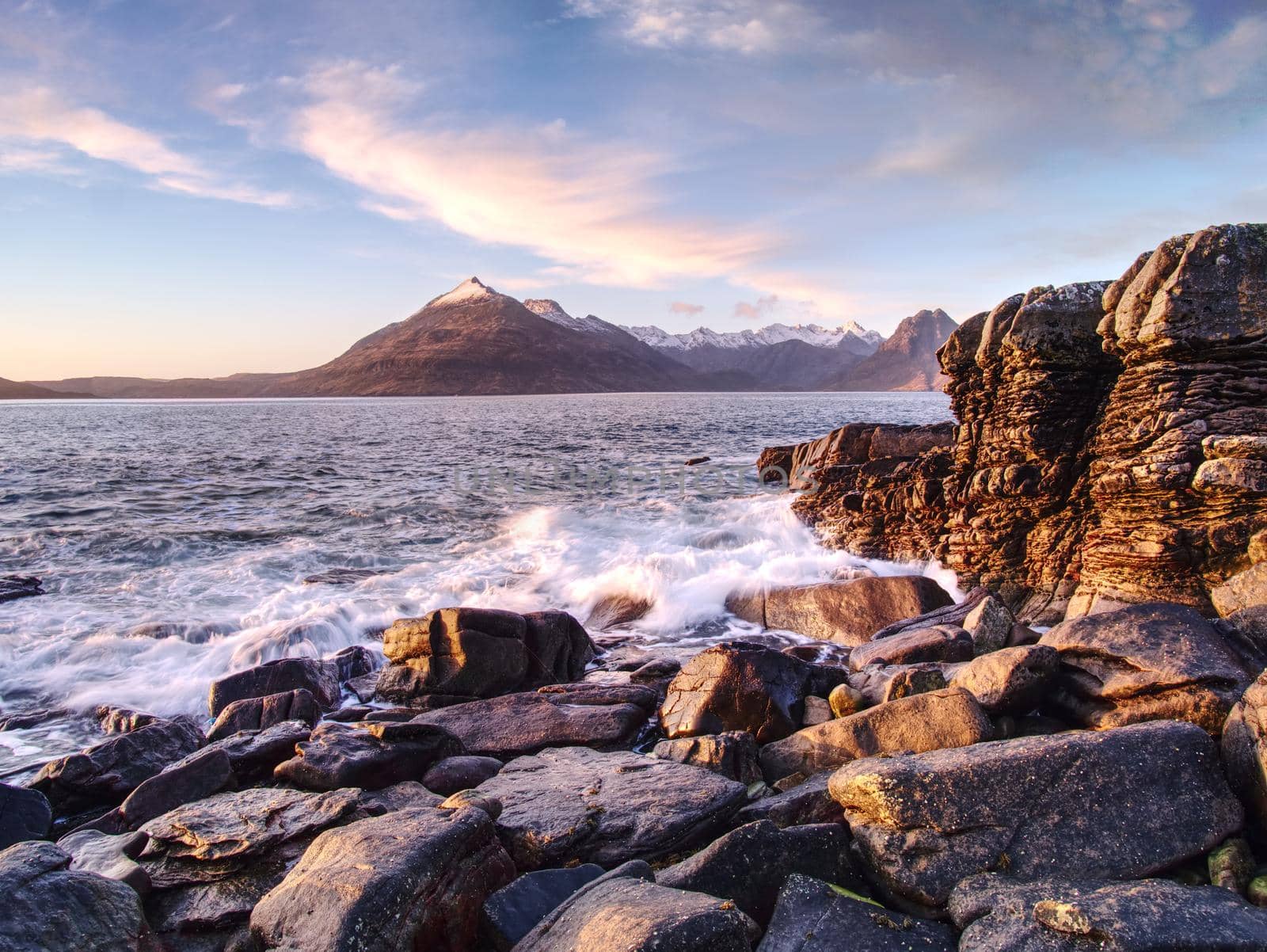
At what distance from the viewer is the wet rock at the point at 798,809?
4.72 m

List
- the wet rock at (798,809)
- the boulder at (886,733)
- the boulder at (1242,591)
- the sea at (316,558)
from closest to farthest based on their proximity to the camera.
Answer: the wet rock at (798,809)
the boulder at (886,733)
the boulder at (1242,591)
the sea at (316,558)

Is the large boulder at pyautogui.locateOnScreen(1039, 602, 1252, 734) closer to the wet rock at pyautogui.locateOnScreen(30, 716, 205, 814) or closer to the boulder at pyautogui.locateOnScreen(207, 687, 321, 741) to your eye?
the boulder at pyautogui.locateOnScreen(207, 687, 321, 741)

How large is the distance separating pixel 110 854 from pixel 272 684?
4122 millimetres

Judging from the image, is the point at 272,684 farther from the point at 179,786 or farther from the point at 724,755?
the point at 724,755

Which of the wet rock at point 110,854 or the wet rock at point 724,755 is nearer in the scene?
the wet rock at point 110,854

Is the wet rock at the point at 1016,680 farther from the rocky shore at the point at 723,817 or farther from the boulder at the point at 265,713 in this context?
the boulder at the point at 265,713

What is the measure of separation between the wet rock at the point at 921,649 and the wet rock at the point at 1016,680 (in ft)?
6.67

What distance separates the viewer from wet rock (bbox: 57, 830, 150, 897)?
461 cm

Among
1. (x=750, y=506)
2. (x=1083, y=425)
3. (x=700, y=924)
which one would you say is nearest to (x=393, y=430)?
(x=750, y=506)

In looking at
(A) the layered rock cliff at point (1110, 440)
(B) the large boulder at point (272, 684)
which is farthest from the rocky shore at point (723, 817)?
(A) the layered rock cliff at point (1110, 440)

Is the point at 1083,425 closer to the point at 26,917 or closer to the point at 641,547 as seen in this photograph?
the point at 641,547

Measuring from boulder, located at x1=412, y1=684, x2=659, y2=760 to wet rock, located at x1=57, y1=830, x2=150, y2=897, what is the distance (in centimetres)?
237

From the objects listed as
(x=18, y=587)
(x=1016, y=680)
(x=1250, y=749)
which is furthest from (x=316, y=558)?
(x=1250, y=749)

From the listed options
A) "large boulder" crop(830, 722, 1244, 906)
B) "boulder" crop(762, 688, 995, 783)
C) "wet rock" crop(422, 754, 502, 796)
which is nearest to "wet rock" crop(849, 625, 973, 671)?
"boulder" crop(762, 688, 995, 783)
